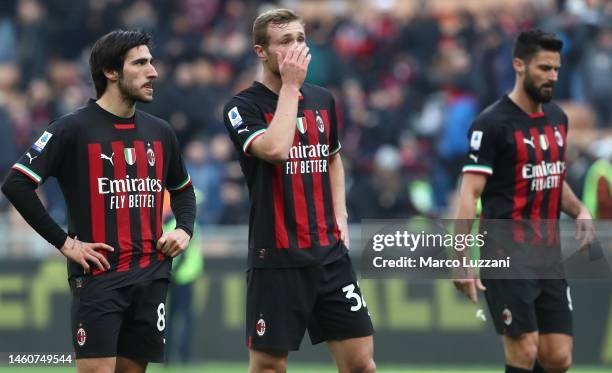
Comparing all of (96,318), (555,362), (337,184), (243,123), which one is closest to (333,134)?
(337,184)

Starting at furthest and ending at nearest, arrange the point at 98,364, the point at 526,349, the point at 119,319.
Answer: the point at 526,349, the point at 119,319, the point at 98,364

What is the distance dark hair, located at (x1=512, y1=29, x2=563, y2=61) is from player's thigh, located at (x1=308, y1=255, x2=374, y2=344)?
2083 millimetres

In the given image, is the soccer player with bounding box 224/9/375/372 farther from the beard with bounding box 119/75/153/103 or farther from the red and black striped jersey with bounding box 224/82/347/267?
the beard with bounding box 119/75/153/103

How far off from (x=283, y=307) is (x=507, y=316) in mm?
1723

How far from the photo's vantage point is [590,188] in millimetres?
11766

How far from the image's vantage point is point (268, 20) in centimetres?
740

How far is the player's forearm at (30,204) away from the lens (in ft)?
23.2

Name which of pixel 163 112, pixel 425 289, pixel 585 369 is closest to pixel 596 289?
pixel 585 369

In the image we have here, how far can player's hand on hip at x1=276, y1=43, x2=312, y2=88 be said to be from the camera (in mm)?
7188

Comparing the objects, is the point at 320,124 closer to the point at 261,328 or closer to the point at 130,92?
the point at 130,92

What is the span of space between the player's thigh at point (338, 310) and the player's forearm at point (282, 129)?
0.79 metres

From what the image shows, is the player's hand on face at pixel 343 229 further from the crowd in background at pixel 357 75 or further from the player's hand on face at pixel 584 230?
the crowd in background at pixel 357 75

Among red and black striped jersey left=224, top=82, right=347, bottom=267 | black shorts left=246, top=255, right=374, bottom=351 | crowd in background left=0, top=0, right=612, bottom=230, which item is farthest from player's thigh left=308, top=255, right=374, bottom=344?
crowd in background left=0, top=0, right=612, bottom=230

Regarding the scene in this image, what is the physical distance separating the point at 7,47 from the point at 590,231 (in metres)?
12.8
